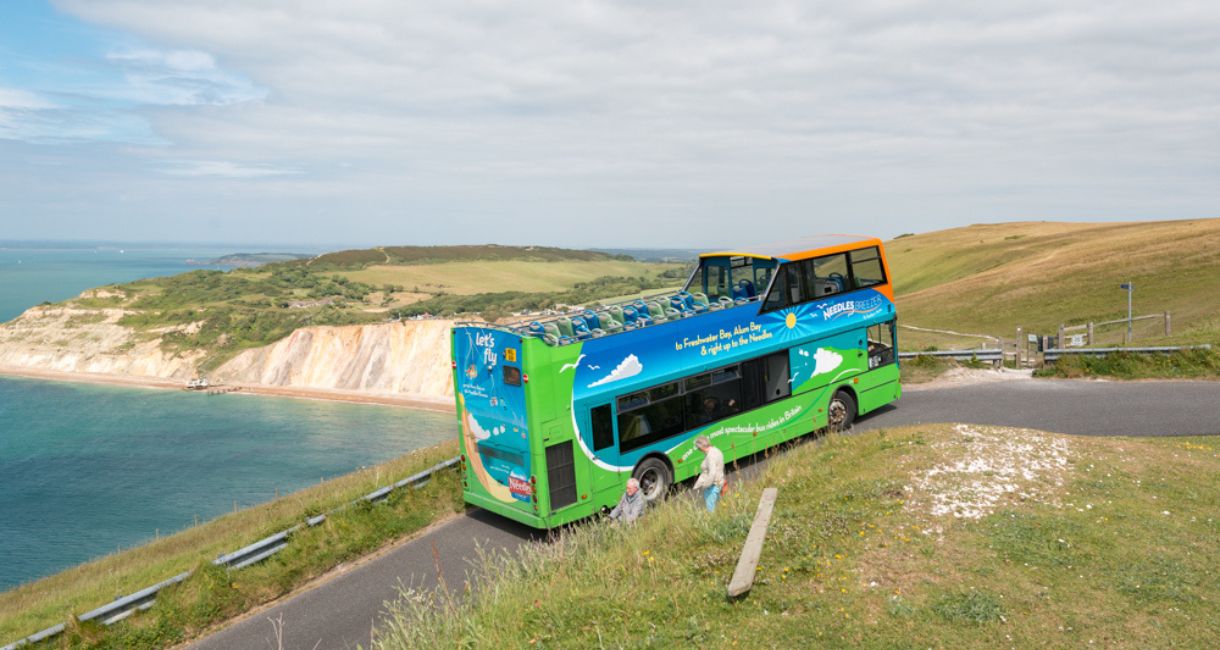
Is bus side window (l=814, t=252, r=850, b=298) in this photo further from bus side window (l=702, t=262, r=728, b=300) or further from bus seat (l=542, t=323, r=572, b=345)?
bus seat (l=542, t=323, r=572, b=345)

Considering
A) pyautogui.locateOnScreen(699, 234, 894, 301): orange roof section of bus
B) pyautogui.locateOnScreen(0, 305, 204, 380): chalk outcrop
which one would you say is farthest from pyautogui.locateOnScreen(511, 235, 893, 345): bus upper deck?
pyautogui.locateOnScreen(0, 305, 204, 380): chalk outcrop

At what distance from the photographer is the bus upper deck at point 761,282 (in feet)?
47.8

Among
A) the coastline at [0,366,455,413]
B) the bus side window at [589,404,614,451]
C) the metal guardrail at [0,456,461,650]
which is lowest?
the coastline at [0,366,455,413]

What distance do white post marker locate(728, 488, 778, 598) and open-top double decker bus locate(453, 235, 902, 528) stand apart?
406cm

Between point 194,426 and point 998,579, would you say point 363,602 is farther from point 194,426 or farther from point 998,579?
point 194,426

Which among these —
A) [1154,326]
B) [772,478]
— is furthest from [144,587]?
[1154,326]

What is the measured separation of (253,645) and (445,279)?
454 feet

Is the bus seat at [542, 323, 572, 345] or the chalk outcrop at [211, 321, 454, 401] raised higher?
the bus seat at [542, 323, 572, 345]

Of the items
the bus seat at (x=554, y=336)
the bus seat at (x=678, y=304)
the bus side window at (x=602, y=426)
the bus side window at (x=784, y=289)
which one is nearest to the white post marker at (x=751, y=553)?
the bus side window at (x=602, y=426)

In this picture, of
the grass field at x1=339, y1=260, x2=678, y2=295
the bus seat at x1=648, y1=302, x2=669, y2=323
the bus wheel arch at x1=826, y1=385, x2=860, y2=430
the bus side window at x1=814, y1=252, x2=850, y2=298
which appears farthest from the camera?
the grass field at x1=339, y1=260, x2=678, y2=295

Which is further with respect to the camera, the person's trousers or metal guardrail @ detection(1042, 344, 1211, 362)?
metal guardrail @ detection(1042, 344, 1211, 362)

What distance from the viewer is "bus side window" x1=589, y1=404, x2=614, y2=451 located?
13203mm

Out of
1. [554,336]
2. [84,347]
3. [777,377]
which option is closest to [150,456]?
[554,336]

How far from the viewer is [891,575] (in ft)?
27.7
